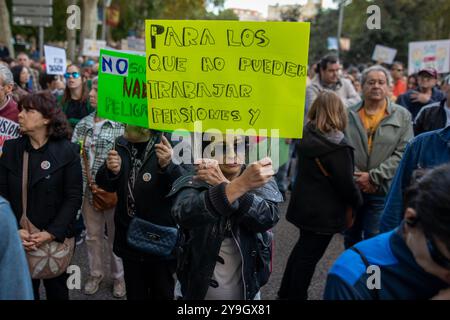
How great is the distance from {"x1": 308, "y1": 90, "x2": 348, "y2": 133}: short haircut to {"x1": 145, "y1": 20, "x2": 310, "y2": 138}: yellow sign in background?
3.49 ft

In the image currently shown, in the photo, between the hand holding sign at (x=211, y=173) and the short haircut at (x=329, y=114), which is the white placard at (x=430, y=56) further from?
the hand holding sign at (x=211, y=173)

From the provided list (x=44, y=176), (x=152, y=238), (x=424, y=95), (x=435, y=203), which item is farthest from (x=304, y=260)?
(x=424, y=95)

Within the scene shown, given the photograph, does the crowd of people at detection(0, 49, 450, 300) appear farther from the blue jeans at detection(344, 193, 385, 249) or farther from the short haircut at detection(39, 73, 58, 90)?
the short haircut at detection(39, 73, 58, 90)

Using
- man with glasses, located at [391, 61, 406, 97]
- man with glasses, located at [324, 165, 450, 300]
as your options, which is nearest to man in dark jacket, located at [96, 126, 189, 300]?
man with glasses, located at [324, 165, 450, 300]

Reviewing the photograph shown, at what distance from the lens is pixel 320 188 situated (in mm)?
3365

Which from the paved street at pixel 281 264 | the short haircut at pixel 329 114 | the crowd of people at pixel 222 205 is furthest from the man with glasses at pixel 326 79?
the short haircut at pixel 329 114

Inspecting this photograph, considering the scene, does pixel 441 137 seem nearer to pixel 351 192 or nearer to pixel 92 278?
pixel 351 192

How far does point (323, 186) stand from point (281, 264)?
140 centimetres

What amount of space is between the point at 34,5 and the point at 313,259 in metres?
7.05

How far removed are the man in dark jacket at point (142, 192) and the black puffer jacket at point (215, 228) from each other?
0.64m
